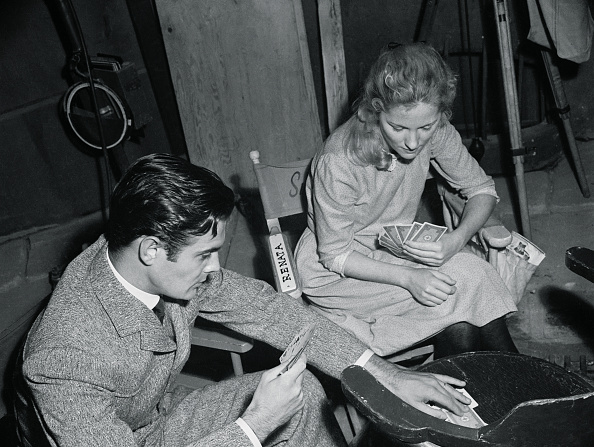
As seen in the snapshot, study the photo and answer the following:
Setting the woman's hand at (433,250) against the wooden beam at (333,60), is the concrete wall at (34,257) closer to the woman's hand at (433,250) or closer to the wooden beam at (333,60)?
the wooden beam at (333,60)

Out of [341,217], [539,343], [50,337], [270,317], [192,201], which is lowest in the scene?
[539,343]

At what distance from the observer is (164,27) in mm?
4449

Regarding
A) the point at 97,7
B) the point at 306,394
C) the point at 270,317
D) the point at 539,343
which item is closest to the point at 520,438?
the point at 306,394

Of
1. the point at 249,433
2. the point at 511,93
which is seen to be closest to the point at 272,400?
the point at 249,433

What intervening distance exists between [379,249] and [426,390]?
2.79 feet

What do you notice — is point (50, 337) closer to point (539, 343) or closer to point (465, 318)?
point (465, 318)

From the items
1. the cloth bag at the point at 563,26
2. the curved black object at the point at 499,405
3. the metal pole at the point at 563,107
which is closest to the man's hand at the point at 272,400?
the curved black object at the point at 499,405

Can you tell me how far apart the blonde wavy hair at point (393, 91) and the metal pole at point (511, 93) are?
4.72ft

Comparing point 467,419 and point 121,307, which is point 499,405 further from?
point 121,307

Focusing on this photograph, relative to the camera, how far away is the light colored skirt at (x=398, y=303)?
256 cm

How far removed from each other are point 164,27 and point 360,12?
50.2 inches

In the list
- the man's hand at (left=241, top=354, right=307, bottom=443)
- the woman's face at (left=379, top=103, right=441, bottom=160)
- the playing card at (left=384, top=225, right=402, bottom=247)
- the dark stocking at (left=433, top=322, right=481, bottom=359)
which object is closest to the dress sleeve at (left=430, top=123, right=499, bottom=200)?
the woman's face at (left=379, top=103, right=441, bottom=160)

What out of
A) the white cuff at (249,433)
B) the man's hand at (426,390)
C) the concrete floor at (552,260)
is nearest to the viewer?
the white cuff at (249,433)

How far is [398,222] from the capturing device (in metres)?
2.91
